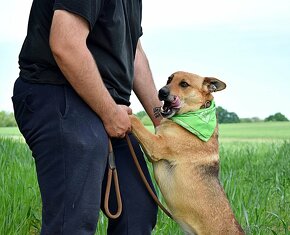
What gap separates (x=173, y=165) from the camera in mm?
3600

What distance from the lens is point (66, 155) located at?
3.06 m

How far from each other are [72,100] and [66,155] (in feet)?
0.92

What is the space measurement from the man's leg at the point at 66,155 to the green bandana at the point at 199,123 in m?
0.67

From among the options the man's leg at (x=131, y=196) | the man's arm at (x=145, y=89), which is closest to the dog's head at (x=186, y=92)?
the man's arm at (x=145, y=89)

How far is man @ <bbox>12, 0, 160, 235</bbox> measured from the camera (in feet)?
9.83

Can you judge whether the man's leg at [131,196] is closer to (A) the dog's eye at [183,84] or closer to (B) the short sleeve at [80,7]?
(A) the dog's eye at [183,84]

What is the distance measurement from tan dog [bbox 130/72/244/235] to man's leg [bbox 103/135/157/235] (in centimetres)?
10

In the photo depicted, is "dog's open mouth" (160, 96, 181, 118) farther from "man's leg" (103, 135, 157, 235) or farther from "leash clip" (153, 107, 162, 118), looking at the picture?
"man's leg" (103, 135, 157, 235)

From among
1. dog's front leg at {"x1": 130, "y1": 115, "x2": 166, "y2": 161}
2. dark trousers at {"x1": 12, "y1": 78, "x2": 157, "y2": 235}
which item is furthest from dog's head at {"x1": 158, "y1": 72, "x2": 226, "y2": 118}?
dark trousers at {"x1": 12, "y1": 78, "x2": 157, "y2": 235}

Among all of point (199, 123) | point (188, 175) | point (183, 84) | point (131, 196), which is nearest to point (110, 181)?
point (131, 196)

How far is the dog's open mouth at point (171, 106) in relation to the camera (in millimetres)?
3771

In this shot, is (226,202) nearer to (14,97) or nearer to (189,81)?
(189,81)

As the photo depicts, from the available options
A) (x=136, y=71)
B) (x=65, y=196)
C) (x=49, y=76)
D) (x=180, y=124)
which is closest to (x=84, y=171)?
(x=65, y=196)

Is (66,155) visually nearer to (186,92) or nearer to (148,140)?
(148,140)
